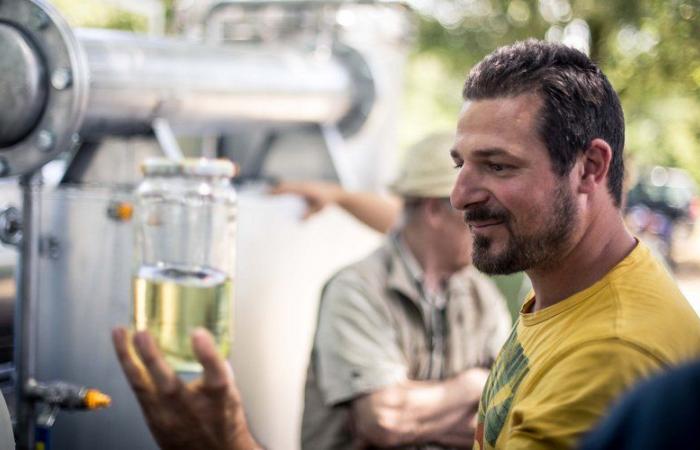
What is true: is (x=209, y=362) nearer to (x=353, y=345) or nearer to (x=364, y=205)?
(x=353, y=345)

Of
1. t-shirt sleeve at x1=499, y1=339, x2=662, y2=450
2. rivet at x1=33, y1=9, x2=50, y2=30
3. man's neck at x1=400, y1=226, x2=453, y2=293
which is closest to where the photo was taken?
t-shirt sleeve at x1=499, y1=339, x2=662, y2=450

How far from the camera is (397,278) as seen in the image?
Answer: 3.04 meters

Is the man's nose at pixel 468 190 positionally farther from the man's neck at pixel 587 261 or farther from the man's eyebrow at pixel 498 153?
the man's neck at pixel 587 261

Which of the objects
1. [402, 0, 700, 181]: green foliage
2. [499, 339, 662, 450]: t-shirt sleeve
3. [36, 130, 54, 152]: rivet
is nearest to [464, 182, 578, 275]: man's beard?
[499, 339, 662, 450]: t-shirt sleeve

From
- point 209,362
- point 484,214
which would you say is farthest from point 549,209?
point 209,362

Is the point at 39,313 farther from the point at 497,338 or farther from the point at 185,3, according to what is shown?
the point at 185,3

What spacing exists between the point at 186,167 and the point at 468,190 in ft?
4.13

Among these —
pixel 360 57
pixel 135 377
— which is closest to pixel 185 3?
pixel 360 57

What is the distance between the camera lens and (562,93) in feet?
5.66

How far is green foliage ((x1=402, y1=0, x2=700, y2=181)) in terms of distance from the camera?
6961 mm

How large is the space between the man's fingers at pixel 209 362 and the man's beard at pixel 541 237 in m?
0.99

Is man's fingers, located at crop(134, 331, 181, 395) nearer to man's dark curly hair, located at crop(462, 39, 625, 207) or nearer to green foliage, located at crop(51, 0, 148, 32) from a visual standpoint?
man's dark curly hair, located at crop(462, 39, 625, 207)

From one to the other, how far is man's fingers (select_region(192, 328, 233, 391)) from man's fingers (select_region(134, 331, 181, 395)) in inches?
3.6

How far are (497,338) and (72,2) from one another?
35.0 ft
